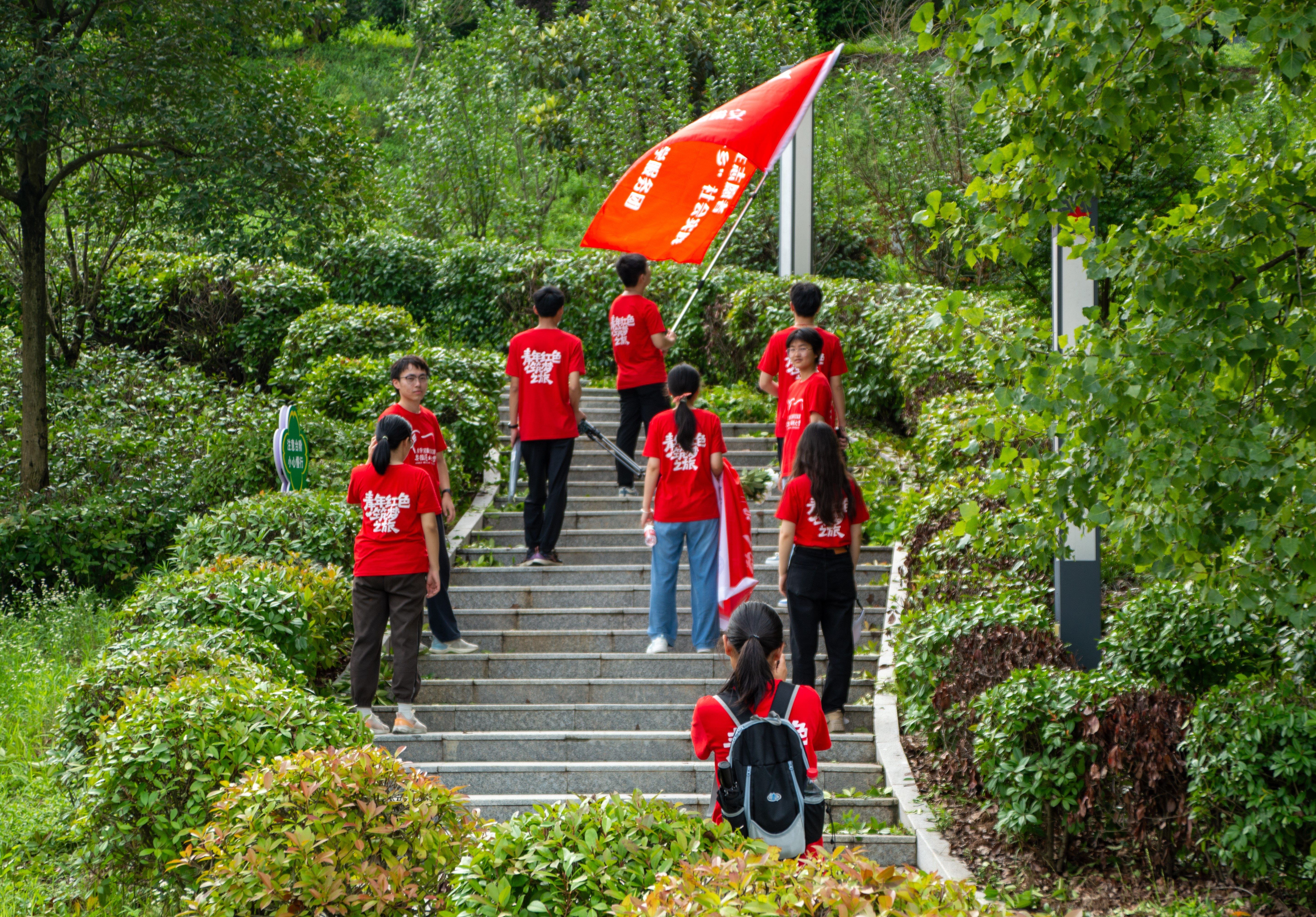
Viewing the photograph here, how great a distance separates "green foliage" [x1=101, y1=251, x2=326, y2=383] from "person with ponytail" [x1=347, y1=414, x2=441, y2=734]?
10.1m

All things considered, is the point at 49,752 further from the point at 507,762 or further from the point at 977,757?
the point at 977,757

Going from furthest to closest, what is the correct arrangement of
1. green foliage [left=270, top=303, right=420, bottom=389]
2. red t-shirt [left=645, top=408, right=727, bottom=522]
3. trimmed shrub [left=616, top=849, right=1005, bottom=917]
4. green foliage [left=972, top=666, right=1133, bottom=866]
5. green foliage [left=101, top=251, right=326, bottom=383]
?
green foliage [left=101, top=251, right=326, bottom=383], green foliage [left=270, top=303, right=420, bottom=389], red t-shirt [left=645, top=408, right=727, bottom=522], green foliage [left=972, top=666, right=1133, bottom=866], trimmed shrub [left=616, top=849, right=1005, bottom=917]

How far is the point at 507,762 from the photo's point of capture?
6746 mm

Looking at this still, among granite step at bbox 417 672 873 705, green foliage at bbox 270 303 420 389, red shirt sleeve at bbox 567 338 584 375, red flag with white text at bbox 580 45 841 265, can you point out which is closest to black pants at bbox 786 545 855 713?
granite step at bbox 417 672 873 705

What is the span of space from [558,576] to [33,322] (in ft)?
20.1

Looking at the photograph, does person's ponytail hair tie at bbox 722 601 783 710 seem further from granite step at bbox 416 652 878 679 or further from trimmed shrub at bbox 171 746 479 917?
granite step at bbox 416 652 878 679

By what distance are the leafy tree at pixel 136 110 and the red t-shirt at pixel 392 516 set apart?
5720mm

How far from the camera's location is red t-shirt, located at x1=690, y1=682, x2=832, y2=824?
3922 mm

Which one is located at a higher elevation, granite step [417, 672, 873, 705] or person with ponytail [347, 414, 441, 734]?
person with ponytail [347, 414, 441, 734]

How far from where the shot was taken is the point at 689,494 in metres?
7.55

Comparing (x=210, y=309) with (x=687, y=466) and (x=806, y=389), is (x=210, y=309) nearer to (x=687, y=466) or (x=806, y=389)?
(x=687, y=466)

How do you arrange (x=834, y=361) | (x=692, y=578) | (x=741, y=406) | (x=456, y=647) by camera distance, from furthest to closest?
(x=741, y=406) < (x=834, y=361) < (x=456, y=647) < (x=692, y=578)

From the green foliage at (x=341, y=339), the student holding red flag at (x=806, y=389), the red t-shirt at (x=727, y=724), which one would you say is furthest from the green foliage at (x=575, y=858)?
the green foliage at (x=341, y=339)

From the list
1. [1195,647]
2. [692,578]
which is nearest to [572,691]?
[692,578]
